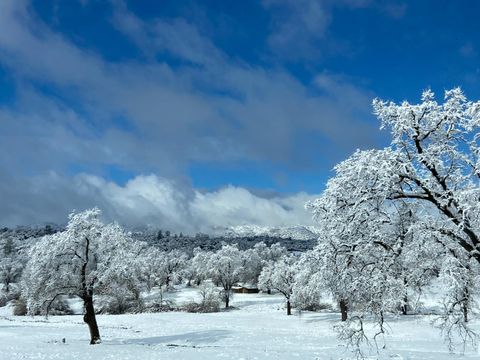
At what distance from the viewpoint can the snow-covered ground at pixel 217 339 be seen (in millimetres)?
28828

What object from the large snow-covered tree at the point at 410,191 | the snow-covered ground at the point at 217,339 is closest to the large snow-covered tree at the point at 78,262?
the snow-covered ground at the point at 217,339

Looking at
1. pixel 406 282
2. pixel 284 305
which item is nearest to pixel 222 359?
pixel 406 282

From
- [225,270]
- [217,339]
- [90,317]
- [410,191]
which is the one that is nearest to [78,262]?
[90,317]

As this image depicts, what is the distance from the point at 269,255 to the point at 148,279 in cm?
5560

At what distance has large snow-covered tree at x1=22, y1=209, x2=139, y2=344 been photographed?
35531 mm

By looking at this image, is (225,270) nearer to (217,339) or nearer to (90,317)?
(217,339)

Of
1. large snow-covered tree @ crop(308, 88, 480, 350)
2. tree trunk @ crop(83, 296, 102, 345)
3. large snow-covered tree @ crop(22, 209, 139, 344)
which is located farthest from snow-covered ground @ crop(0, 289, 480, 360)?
large snow-covered tree @ crop(308, 88, 480, 350)

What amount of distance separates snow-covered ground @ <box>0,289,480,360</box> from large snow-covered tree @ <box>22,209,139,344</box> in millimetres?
4184

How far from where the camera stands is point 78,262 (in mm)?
36688

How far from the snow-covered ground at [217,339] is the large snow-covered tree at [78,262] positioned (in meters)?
4.18

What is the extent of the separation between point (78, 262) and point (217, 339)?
17.4 meters

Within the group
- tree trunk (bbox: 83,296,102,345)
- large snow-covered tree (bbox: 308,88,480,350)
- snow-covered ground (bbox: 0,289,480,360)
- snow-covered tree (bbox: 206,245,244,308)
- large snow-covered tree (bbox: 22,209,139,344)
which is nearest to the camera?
large snow-covered tree (bbox: 308,88,480,350)

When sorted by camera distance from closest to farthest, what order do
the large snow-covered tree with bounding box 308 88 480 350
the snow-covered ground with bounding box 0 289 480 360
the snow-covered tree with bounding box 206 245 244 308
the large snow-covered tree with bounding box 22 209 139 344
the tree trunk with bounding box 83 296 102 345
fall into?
1. the large snow-covered tree with bounding box 308 88 480 350
2. the snow-covered ground with bounding box 0 289 480 360
3. the large snow-covered tree with bounding box 22 209 139 344
4. the tree trunk with bounding box 83 296 102 345
5. the snow-covered tree with bounding box 206 245 244 308

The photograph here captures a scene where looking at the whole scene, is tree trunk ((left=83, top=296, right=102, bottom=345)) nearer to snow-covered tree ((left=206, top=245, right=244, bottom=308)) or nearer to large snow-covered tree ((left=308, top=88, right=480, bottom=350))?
large snow-covered tree ((left=308, top=88, right=480, bottom=350))
